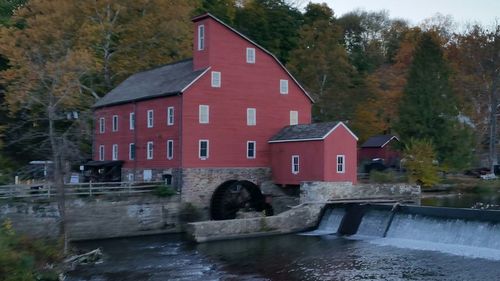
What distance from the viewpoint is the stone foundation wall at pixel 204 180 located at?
35.9 meters

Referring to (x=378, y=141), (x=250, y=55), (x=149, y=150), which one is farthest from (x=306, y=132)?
(x=378, y=141)

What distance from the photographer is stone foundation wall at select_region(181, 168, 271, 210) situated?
1412 inches

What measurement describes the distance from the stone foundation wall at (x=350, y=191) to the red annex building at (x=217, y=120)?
56 centimetres

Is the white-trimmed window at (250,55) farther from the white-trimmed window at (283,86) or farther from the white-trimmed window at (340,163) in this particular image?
the white-trimmed window at (340,163)

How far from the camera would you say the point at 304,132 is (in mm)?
37406

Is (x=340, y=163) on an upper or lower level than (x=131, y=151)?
lower

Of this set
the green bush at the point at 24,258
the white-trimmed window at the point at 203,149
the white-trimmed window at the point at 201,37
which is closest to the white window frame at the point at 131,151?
the white-trimmed window at the point at 203,149

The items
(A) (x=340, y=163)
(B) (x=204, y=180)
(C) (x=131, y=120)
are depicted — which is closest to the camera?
(A) (x=340, y=163)

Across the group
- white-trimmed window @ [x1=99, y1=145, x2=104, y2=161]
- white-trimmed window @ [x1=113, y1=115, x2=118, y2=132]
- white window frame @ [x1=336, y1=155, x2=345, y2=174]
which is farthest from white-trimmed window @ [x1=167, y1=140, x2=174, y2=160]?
white-trimmed window @ [x1=99, y1=145, x2=104, y2=161]

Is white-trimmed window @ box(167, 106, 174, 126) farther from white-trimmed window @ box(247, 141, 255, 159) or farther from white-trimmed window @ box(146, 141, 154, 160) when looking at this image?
white-trimmed window @ box(247, 141, 255, 159)

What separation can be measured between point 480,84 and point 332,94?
13.4m

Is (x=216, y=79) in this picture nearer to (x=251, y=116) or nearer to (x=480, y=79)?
(x=251, y=116)

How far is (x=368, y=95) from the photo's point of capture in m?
58.8

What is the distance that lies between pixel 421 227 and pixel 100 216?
15.3 m
